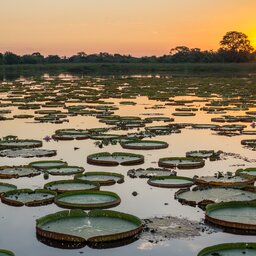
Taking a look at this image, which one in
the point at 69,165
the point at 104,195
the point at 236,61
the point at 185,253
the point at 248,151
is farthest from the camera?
the point at 236,61

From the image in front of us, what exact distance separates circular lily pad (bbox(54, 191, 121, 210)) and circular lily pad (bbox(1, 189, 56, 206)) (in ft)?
0.64


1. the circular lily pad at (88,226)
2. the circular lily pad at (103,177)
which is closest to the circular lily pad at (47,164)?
the circular lily pad at (103,177)

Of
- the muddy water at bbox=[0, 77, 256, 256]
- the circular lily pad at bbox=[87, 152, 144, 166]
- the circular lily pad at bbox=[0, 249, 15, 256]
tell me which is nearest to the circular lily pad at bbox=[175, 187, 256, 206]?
the muddy water at bbox=[0, 77, 256, 256]

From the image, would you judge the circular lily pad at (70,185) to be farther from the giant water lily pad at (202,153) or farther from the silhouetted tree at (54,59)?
the silhouetted tree at (54,59)

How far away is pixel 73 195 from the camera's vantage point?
7.13 meters

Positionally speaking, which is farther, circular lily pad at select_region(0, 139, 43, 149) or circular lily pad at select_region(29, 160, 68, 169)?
circular lily pad at select_region(0, 139, 43, 149)

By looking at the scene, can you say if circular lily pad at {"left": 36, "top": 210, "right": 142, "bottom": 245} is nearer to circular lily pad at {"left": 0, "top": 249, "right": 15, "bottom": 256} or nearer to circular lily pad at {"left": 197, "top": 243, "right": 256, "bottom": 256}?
circular lily pad at {"left": 0, "top": 249, "right": 15, "bottom": 256}

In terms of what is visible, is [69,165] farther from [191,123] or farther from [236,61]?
[236,61]

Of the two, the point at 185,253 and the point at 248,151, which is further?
the point at 248,151

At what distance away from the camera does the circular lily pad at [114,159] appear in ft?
30.9

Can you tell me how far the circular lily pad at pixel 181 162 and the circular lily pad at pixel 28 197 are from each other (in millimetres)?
2629

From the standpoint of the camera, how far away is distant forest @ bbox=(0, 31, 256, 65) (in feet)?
276

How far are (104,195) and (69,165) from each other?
6.93 ft

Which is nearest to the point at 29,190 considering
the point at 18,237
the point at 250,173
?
the point at 18,237
